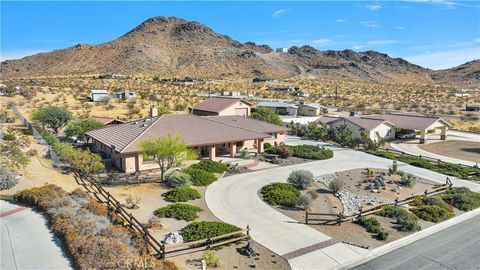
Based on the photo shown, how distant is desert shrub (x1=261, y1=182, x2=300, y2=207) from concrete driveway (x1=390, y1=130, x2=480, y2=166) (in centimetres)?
2172

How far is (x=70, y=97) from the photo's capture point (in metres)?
68.0

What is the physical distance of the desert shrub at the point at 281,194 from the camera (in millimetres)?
22391

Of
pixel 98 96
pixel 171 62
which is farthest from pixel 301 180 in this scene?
pixel 171 62

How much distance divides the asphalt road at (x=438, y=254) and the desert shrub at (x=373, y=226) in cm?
110

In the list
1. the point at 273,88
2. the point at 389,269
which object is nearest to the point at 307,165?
the point at 389,269

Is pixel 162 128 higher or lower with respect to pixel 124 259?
higher

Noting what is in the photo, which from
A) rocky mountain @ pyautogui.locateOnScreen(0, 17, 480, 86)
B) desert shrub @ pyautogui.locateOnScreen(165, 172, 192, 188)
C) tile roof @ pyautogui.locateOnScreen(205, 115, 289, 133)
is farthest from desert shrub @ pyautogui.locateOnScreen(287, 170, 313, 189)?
rocky mountain @ pyautogui.locateOnScreen(0, 17, 480, 86)

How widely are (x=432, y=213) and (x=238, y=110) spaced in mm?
32010

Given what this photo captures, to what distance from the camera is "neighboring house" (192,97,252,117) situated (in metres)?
48.0

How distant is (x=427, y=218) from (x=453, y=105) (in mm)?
76818

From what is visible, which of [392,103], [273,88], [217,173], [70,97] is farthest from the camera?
[273,88]

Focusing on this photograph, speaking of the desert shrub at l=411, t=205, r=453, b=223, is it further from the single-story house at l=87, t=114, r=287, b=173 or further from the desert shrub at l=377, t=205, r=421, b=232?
the single-story house at l=87, t=114, r=287, b=173

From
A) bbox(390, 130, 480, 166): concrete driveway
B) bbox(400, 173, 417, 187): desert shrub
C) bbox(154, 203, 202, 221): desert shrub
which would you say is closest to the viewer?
bbox(154, 203, 202, 221): desert shrub

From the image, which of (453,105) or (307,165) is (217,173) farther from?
(453,105)
